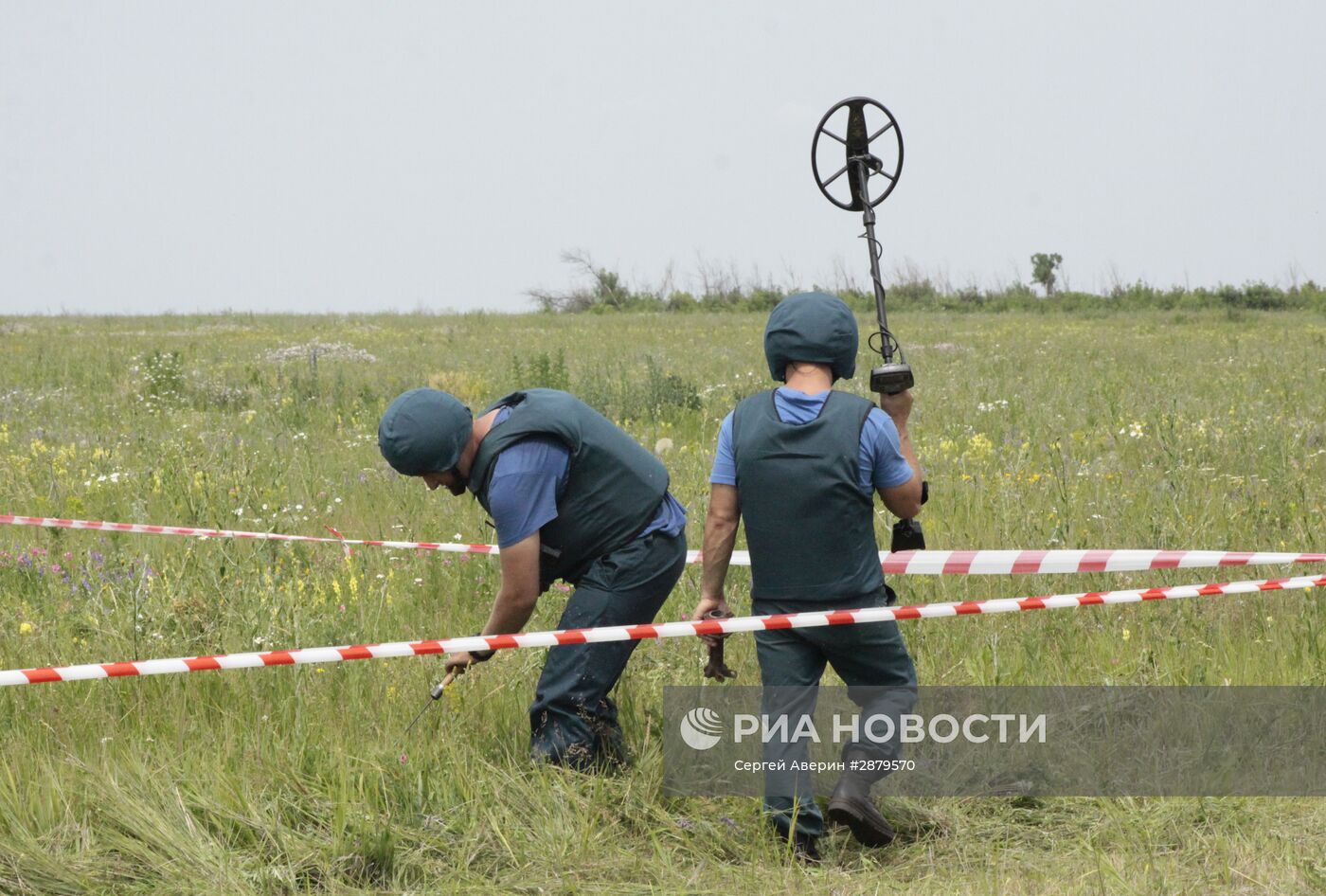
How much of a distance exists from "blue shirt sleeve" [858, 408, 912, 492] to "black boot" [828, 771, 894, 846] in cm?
88

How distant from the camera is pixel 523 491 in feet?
12.9

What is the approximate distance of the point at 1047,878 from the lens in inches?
141

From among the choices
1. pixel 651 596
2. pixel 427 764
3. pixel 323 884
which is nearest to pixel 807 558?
pixel 651 596

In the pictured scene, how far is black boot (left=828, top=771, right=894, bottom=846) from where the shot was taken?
3.79 meters

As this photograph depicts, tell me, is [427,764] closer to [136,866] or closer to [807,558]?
[136,866]

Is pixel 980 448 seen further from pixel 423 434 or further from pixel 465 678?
pixel 423 434

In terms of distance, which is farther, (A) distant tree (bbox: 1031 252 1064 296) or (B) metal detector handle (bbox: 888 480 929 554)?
(A) distant tree (bbox: 1031 252 1064 296)

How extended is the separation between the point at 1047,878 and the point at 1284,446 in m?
5.63
